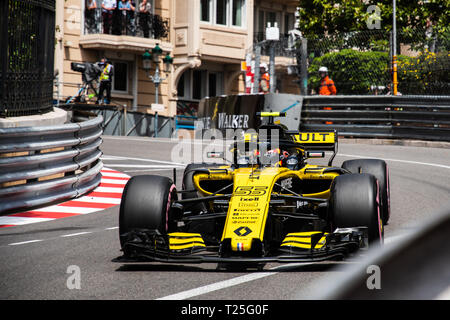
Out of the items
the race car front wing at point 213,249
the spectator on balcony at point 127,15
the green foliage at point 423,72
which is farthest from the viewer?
the spectator on balcony at point 127,15

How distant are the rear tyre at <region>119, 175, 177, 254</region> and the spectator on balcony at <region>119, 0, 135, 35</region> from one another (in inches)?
1003

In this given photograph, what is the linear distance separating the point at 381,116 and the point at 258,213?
523 inches

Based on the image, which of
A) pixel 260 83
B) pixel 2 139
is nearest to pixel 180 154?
pixel 260 83

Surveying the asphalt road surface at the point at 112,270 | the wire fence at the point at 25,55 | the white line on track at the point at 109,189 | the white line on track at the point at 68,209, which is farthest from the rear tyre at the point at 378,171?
the wire fence at the point at 25,55

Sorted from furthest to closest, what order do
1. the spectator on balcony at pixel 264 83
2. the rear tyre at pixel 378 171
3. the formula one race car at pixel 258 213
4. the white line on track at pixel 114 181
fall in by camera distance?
the spectator on balcony at pixel 264 83
the white line on track at pixel 114 181
the rear tyre at pixel 378 171
the formula one race car at pixel 258 213

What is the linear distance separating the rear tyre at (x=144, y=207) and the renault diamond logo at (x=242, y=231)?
713 mm

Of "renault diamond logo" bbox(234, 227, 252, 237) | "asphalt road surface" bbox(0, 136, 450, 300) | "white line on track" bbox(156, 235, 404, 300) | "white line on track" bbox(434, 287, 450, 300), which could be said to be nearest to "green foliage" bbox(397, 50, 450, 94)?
"asphalt road surface" bbox(0, 136, 450, 300)

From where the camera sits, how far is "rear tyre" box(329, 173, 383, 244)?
5.46m

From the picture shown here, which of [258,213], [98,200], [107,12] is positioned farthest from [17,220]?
[107,12]

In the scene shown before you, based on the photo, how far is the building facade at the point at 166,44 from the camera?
29.8 metres

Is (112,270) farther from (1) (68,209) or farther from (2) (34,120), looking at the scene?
(2) (34,120)

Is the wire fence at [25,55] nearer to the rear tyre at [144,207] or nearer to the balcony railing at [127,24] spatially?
the rear tyre at [144,207]

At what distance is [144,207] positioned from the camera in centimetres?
587
